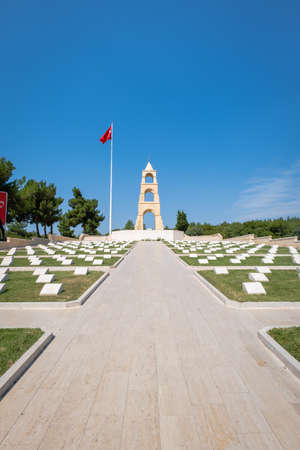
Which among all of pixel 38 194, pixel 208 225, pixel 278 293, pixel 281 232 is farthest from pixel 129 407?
pixel 208 225

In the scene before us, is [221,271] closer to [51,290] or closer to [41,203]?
[51,290]

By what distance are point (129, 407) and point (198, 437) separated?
728 mm

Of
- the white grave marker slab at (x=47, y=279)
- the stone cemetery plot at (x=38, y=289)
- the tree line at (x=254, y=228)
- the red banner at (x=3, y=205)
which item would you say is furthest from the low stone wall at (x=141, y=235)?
the white grave marker slab at (x=47, y=279)

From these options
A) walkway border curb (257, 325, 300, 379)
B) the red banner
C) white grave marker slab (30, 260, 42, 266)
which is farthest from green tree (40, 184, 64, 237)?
walkway border curb (257, 325, 300, 379)

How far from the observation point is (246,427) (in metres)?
2.13

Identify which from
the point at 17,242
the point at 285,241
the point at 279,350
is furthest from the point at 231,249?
the point at 17,242

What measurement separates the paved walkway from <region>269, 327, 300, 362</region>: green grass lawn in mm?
291

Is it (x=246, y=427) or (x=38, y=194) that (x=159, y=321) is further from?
(x=38, y=194)

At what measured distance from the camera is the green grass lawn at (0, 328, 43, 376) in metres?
3.10

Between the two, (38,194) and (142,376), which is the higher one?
(38,194)

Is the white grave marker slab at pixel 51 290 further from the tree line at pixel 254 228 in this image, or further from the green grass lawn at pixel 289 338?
the tree line at pixel 254 228

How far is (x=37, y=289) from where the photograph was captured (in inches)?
283

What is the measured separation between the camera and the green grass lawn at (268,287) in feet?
19.5

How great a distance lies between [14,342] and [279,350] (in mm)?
4081
